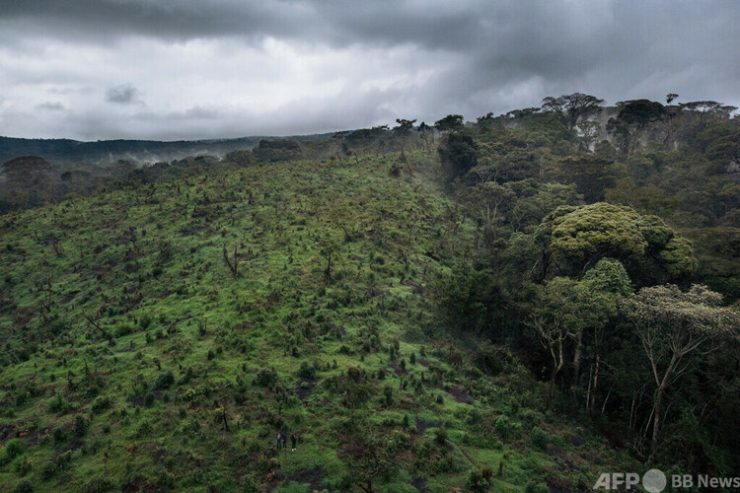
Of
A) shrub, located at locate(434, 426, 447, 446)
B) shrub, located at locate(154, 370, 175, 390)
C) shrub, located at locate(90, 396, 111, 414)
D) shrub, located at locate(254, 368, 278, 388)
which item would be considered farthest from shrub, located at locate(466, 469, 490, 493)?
shrub, located at locate(90, 396, 111, 414)

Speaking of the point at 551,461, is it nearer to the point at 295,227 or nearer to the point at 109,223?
the point at 295,227

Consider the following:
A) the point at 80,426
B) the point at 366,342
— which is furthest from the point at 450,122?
the point at 80,426

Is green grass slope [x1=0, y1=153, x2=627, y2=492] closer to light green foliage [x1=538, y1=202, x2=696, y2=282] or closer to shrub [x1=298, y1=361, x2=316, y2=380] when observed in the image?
shrub [x1=298, y1=361, x2=316, y2=380]

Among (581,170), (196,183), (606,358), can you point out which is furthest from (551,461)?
(196,183)

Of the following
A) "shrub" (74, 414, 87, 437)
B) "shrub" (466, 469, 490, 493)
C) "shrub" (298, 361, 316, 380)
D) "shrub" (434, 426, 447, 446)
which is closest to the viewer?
"shrub" (466, 469, 490, 493)

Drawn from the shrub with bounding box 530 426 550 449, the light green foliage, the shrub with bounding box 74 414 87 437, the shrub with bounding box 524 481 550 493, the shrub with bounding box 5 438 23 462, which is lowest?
the shrub with bounding box 530 426 550 449

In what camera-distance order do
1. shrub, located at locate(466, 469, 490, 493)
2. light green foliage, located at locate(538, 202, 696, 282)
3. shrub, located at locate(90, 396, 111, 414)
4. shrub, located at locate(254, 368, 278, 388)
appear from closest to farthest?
shrub, located at locate(466, 469, 490, 493) < shrub, located at locate(90, 396, 111, 414) < shrub, located at locate(254, 368, 278, 388) < light green foliage, located at locate(538, 202, 696, 282)

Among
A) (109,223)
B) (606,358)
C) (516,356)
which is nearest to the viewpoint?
(606,358)
